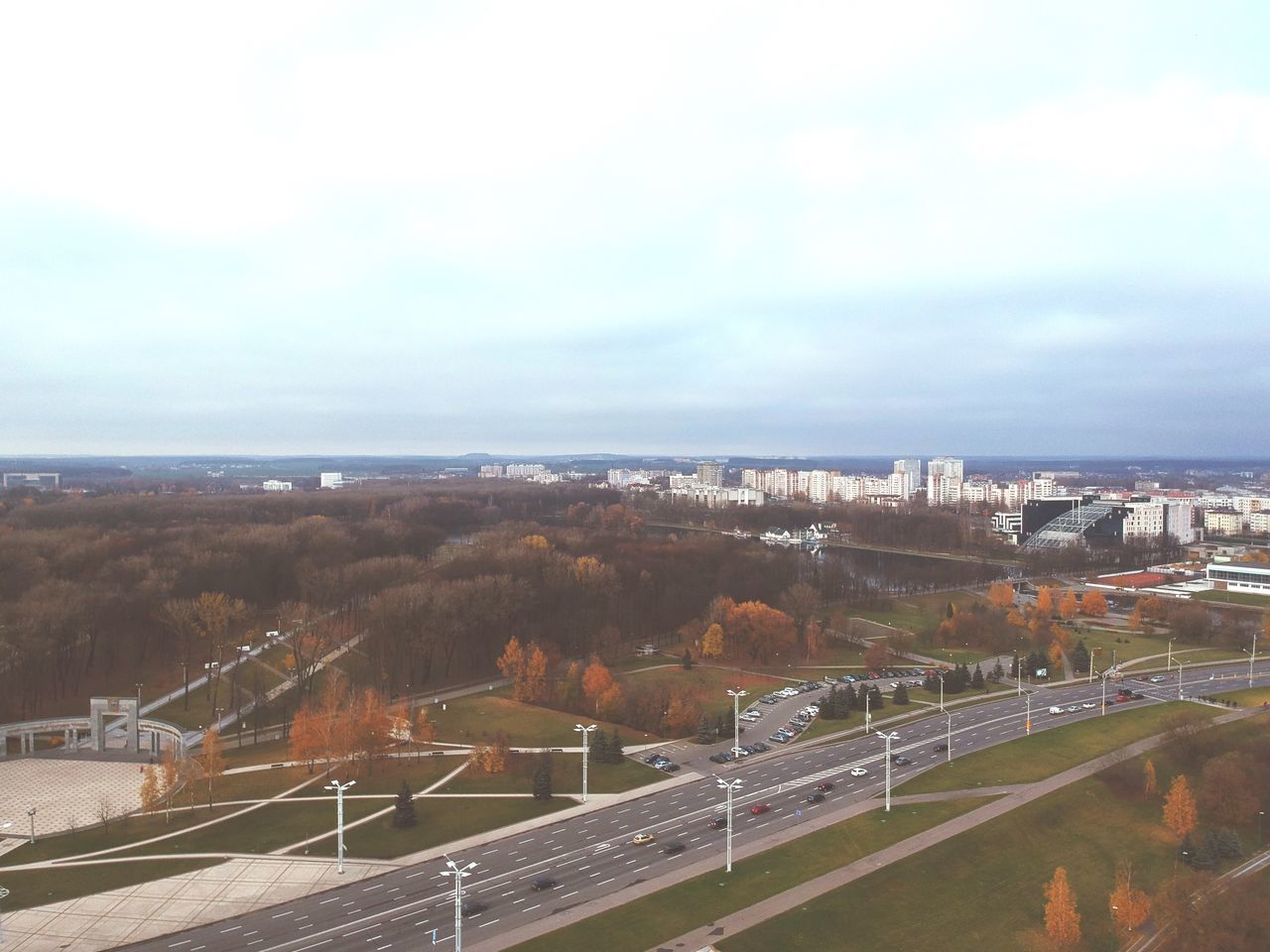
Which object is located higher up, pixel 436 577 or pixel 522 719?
pixel 436 577

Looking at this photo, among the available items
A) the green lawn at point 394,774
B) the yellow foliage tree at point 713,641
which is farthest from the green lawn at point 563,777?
the yellow foliage tree at point 713,641

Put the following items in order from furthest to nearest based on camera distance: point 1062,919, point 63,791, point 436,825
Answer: point 63,791
point 436,825
point 1062,919

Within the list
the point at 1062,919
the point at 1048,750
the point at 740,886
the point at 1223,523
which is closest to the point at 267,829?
the point at 740,886

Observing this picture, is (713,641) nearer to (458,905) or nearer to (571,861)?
(571,861)

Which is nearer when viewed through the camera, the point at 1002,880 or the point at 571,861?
the point at 1002,880

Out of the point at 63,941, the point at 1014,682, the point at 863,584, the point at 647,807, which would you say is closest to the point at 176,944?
the point at 63,941

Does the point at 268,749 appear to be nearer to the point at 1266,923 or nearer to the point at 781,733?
the point at 781,733

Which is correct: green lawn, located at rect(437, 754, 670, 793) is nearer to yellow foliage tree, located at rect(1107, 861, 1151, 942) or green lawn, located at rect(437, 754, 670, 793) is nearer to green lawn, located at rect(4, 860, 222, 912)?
green lawn, located at rect(4, 860, 222, 912)
